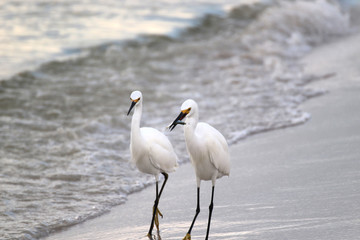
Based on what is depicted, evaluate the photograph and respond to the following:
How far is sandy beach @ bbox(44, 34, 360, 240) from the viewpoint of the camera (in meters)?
3.84

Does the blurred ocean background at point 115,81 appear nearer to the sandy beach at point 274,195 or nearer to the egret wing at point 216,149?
the sandy beach at point 274,195

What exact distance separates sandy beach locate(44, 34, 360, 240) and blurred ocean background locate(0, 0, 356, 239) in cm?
31

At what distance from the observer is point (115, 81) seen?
9164mm

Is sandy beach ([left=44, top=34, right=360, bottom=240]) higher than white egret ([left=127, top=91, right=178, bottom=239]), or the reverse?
white egret ([left=127, top=91, right=178, bottom=239])

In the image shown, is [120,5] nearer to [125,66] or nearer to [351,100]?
[125,66]

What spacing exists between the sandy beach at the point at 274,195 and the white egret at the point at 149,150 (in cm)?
33

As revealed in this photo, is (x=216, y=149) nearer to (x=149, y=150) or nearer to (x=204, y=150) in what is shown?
(x=204, y=150)

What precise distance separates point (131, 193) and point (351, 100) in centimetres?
332

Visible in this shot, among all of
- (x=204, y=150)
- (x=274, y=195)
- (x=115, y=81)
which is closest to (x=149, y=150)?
(x=204, y=150)

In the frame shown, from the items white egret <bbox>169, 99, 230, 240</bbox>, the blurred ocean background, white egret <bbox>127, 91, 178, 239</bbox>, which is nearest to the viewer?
white egret <bbox>169, 99, 230, 240</bbox>

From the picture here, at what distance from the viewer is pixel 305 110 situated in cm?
688

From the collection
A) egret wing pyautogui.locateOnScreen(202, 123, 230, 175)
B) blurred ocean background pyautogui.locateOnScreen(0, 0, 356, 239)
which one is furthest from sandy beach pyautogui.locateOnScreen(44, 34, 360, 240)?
egret wing pyautogui.locateOnScreen(202, 123, 230, 175)

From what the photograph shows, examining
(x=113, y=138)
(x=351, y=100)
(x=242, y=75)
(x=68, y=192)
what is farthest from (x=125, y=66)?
Result: (x=68, y=192)

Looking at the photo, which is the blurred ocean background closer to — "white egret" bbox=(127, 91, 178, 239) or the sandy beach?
the sandy beach
